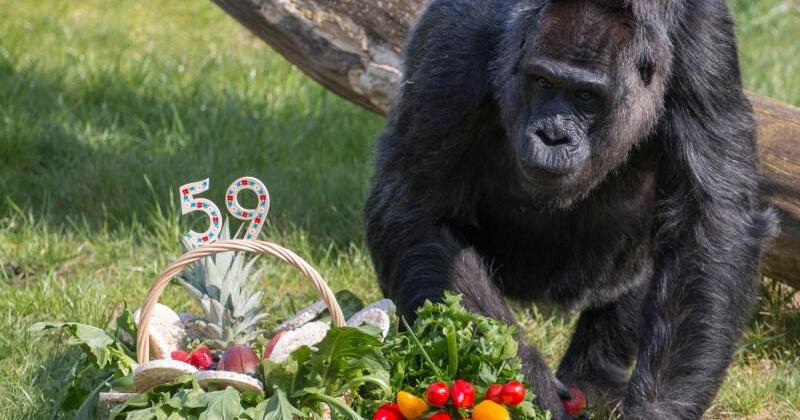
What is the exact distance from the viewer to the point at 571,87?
13.6ft

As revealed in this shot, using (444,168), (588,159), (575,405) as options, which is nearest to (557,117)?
(588,159)

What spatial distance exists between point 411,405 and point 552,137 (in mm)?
1093

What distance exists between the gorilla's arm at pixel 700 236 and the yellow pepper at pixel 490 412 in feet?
2.29

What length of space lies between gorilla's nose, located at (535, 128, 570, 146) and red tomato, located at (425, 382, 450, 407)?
0.97 meters

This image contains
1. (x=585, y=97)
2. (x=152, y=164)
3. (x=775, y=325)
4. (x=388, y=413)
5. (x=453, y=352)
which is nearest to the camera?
(x=388, y=413)

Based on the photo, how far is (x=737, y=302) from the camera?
441cm

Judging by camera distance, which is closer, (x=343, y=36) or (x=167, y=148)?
(x=343, y=36)

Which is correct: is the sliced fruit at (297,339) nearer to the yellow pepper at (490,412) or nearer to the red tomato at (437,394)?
the red tomato at (437,394)

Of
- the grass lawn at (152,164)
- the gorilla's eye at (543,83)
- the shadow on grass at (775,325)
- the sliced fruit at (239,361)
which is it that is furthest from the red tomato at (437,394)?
the shadow on grass at (775,325)

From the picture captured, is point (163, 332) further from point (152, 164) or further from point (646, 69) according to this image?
point (152, 164)

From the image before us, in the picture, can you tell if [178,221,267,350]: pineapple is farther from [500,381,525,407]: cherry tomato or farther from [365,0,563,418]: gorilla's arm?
[500,381,525,407]: cherry tomato

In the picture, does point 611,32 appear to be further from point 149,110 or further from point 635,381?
point 149,110

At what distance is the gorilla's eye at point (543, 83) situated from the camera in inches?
166

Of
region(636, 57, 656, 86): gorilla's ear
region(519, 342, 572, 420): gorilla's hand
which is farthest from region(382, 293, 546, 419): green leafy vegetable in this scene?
region(636, 57, 656, 86): gorilla's ear
